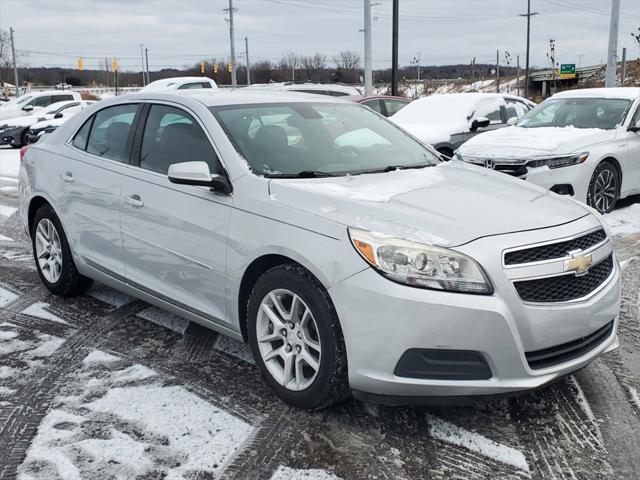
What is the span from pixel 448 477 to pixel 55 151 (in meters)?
3.85

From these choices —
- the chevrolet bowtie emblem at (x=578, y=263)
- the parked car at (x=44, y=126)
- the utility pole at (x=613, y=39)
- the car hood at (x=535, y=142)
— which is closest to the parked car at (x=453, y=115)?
the car hood at (x=535, y=142)

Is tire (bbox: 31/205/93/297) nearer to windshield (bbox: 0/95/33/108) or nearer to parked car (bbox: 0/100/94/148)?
parked car (bbox: 0/100/94/148)

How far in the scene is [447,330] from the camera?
2.80 metres

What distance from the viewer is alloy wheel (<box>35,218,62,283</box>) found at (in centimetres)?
515

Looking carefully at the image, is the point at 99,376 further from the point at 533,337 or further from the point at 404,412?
the point at 533,337

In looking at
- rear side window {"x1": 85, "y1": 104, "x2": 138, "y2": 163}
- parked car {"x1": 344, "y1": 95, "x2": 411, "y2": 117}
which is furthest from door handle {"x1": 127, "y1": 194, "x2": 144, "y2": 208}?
parked car {"x1": 344, "y1": 95, "x2": 411, "y2": 117}

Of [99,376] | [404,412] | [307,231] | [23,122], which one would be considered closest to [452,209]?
[307,231]

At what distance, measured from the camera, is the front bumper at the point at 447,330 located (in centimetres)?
280

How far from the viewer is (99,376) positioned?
3.76 m

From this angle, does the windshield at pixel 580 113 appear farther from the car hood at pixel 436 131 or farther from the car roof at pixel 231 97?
the car roof at pixel 231 97

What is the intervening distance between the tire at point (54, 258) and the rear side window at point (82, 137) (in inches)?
21.7

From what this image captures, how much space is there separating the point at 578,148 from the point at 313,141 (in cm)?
494

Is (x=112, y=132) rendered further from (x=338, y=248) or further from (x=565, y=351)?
(x=565, y=351)

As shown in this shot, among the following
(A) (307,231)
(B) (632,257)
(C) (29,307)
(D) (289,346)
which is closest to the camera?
(A) (307,231)
